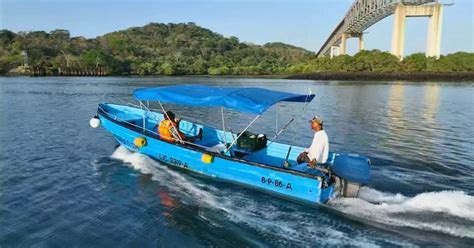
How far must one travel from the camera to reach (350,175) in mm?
10344

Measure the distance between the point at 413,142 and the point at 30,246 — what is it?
54.1 feet

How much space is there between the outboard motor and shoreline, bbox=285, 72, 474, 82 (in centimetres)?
7521

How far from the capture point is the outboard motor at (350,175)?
10117 mm

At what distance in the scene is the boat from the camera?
1027cm

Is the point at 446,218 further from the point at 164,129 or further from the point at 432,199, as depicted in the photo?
the point at 164,129

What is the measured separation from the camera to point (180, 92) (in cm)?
1295

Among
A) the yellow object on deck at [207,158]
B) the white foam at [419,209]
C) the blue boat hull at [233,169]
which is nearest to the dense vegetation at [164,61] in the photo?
the white foam at [419,209]

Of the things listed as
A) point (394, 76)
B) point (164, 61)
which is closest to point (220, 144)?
point (394, 76)

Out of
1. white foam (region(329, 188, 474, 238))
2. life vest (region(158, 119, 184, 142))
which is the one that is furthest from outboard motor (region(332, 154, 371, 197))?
life vest (region(158, 119, 184, 142))

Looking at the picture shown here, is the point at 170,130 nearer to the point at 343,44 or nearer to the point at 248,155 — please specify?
the point at 248,155

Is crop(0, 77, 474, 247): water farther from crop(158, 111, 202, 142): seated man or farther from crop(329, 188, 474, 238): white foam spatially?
crop(158, 111, 202, 142): seated man

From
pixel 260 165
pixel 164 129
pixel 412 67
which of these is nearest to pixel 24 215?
pixel 164 129

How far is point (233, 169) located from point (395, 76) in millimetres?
78834

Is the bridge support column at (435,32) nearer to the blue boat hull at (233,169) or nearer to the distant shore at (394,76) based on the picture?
the distant shore at (394,76)
